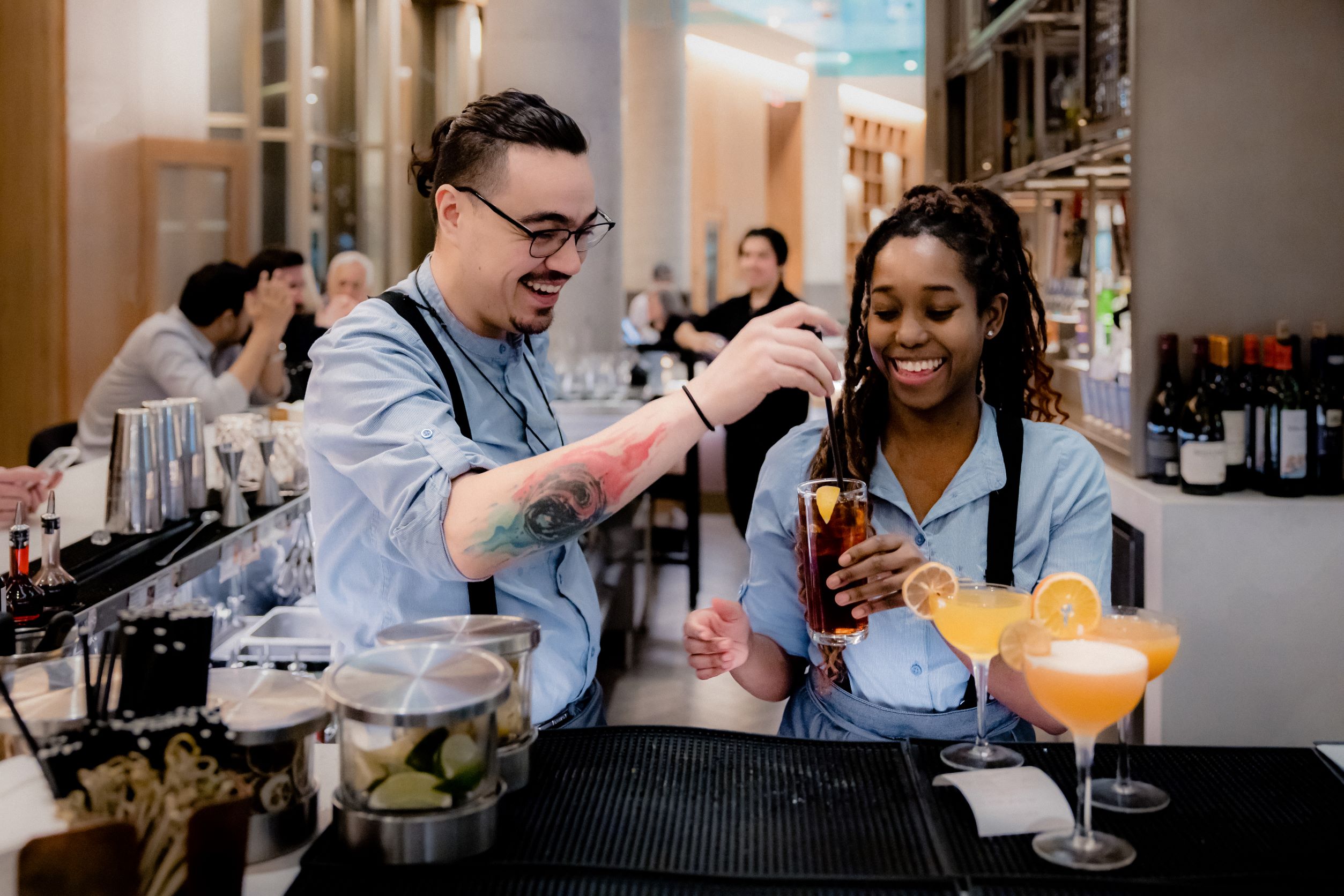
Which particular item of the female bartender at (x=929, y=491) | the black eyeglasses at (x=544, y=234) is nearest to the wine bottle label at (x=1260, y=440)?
the female bartender at (x=929, y=491)

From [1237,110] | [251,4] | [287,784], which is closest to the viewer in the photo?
[287,784]

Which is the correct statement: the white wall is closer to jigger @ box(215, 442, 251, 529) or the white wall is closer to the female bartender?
jigger @ box(215, 442, 251, 529)

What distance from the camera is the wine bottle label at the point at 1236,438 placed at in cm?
318

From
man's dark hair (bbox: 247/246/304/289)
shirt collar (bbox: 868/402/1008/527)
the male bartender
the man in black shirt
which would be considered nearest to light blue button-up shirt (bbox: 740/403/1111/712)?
shirt collar (bbox: 868/402/1008/527)

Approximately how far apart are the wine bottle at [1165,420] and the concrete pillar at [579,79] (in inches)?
148

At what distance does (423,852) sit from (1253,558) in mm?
2516

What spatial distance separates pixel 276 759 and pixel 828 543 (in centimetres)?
74

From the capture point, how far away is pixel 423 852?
123 cm

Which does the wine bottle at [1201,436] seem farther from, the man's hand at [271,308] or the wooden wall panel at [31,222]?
the wooden wall panel at [31,222]

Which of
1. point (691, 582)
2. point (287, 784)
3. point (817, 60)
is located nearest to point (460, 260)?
point (287, 784)

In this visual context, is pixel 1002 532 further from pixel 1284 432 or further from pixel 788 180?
pixel 788 180

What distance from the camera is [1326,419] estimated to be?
3098mm

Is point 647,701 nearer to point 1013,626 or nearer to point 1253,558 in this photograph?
point 1253,558

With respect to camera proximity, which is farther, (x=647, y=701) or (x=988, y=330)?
(x=647, y=701)
